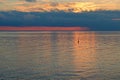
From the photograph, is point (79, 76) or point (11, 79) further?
point (79, 76)

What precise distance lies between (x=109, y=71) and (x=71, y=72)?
5.11 metres

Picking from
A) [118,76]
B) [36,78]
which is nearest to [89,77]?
[118,76]

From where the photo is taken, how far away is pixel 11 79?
3391 cm

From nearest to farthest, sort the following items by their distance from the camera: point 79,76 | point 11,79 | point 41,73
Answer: point 11,79, point 79,76, point 41,73

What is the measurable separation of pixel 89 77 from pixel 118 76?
12.0ft

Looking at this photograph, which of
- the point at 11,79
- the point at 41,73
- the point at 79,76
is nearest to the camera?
the point at 11,79

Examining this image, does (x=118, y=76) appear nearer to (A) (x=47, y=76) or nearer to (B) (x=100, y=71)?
(B) (x=100, y=71)

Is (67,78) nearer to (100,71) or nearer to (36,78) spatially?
(36,78)

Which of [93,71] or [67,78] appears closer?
[67,78]

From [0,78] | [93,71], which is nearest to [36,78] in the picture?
[0,78]

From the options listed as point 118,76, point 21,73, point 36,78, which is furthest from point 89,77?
point 21,73

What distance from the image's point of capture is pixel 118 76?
3597 cm

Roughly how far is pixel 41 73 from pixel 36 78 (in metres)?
3.68

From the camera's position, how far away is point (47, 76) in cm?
3634
